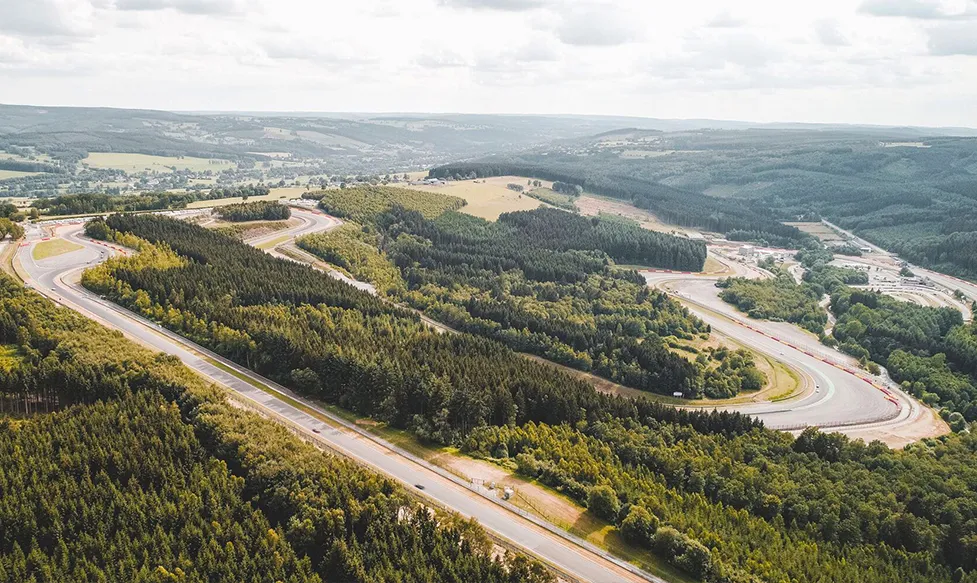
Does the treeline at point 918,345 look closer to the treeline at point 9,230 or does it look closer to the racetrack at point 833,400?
the racetrack at point 833,400

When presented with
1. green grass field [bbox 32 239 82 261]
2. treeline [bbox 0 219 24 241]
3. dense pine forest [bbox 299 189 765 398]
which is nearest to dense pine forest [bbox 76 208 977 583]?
green grass field [bbox 32 239 82 261]

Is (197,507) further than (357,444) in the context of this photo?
No

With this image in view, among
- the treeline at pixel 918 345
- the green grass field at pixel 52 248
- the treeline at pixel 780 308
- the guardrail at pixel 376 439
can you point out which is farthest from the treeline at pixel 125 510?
the treeline at pixel 780 308

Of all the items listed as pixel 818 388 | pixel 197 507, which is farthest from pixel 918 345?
pixel 197 507

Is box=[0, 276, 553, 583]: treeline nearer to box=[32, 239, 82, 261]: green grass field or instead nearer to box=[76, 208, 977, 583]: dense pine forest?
box=[76, 208, 977, 583]: dense pine forest

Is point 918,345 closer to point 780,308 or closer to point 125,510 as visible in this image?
point 780,308

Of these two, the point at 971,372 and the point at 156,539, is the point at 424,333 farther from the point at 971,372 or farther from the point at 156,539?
the point at 971,372
